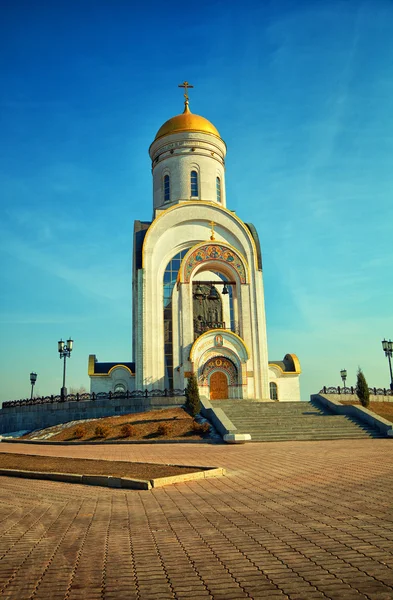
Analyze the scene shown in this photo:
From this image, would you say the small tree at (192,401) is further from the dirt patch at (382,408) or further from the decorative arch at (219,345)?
the dirt patch at (382,408)

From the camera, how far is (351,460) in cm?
1193

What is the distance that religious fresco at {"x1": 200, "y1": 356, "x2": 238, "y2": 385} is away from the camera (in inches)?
1122

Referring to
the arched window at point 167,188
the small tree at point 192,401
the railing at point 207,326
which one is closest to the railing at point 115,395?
the small tree at point 192,401

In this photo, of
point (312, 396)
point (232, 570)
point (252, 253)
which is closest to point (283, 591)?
point (232, 570)

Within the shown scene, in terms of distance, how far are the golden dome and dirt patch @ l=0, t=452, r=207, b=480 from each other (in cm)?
2682

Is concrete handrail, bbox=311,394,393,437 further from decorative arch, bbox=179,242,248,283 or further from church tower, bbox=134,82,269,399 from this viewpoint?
decorative arch, bbox=179,242,248,283

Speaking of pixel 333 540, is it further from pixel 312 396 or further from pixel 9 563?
pixel 312 396

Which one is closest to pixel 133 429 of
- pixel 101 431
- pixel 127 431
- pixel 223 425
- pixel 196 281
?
pixel 127 431

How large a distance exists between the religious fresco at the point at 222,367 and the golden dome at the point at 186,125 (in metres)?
16.3

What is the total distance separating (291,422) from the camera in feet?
70.6

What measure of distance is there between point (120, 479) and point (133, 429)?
40.0 ft

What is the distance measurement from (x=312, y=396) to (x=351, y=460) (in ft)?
49.2

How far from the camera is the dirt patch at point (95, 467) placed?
10.2 metres

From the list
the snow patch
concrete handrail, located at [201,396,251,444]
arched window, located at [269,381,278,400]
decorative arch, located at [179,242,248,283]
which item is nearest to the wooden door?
concrete handrail, located at [201,396,251,444]
